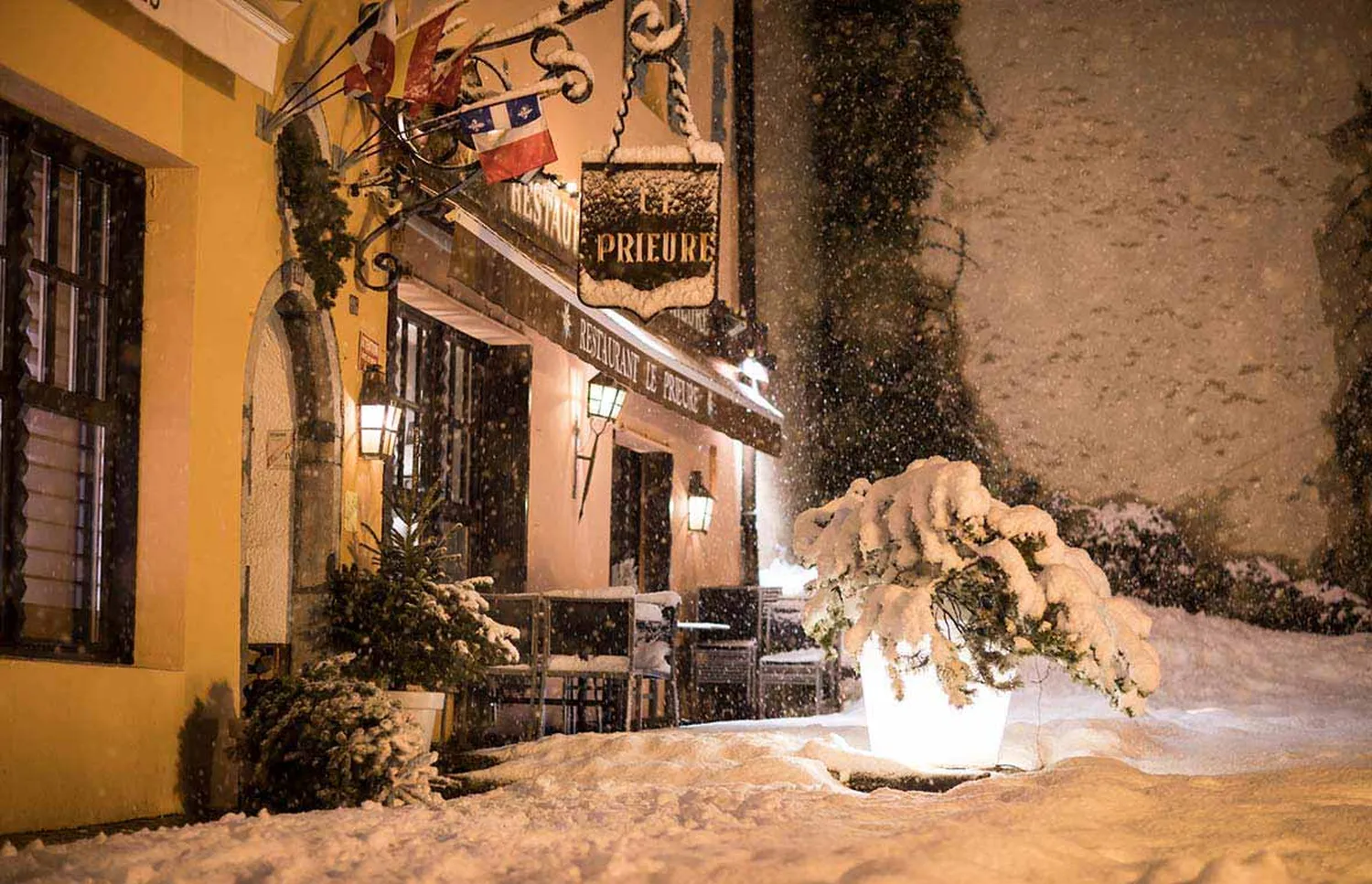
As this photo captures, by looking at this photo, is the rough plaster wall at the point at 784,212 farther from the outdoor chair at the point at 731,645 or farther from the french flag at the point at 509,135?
the french flag at the point at 509,135

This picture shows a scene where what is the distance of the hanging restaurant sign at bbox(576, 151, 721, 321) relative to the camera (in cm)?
703

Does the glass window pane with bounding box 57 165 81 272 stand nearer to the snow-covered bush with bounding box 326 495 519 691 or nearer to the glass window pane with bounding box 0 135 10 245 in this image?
the glass window pane with bounding box 0 135 10 245

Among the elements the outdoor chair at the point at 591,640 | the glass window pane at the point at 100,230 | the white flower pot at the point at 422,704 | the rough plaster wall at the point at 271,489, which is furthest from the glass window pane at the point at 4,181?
the outdoor chair at the point at 591,640

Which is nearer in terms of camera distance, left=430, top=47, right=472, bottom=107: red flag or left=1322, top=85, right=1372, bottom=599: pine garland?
left=430, top=47, right=472, bottom=107: red flag

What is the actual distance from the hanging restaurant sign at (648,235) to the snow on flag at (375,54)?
3.38ft

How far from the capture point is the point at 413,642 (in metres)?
6.71

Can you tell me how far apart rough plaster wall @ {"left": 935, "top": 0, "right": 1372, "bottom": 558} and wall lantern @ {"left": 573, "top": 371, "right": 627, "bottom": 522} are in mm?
7309

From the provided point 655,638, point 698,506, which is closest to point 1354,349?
point 698,506

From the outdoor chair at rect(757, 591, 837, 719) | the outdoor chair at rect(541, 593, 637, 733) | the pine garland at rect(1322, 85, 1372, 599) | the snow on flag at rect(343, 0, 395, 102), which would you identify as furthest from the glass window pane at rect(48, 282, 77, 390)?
the pine garland at rect(1322, 85, 1372, 599)

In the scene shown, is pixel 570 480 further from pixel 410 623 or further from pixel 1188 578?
pixel 1188 578

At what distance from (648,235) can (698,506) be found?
7.28 m

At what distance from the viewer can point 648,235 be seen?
711cm

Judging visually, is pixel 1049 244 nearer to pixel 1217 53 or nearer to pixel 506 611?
pixel 1217 53

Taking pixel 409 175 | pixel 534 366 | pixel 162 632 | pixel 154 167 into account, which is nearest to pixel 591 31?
pixel 534 366
